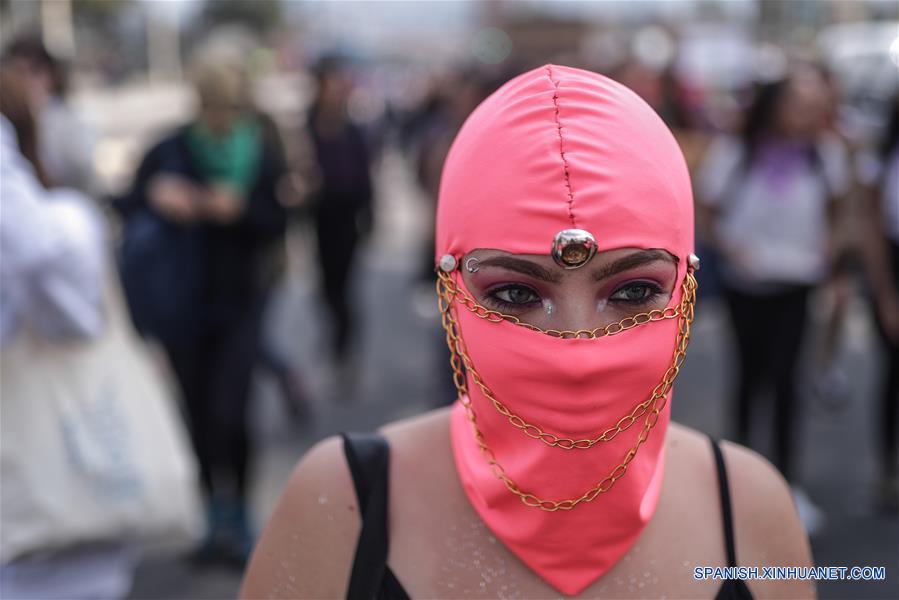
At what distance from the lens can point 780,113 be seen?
13.6 feet

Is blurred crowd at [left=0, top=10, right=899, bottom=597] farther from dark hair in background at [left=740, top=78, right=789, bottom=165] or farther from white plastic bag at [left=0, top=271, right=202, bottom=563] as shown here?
white plastic bag at [left=0, top=271, right=202, bottom=563]

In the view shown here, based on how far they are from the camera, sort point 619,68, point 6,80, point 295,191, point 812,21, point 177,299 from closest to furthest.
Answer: point 6,80 < point 177,299 < point 295,191 < point 619,68 < point 812,21

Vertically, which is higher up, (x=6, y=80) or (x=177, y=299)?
(x=6, y=80)

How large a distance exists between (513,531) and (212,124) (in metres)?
2.81

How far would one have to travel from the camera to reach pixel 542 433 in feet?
5.10

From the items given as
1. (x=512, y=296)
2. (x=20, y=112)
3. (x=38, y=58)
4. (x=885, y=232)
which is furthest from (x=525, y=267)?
(x=38, y=58)

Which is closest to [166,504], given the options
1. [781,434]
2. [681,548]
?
[681,548]

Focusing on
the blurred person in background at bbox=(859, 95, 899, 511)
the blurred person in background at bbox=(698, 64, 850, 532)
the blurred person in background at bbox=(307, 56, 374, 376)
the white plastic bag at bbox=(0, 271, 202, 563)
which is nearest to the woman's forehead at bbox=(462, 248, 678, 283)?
the white plastic bag at bbox=(0, 271, 202, 563)

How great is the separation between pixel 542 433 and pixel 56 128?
3.43 m

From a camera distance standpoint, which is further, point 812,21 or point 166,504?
point 812,21

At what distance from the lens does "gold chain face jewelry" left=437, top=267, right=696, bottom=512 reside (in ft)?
5.22

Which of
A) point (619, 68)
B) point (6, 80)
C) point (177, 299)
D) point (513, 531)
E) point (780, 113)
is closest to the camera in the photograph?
point (513, 531)

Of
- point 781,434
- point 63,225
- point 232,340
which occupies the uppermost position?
point 63,225

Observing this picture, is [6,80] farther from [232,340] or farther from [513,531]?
[513,531]
